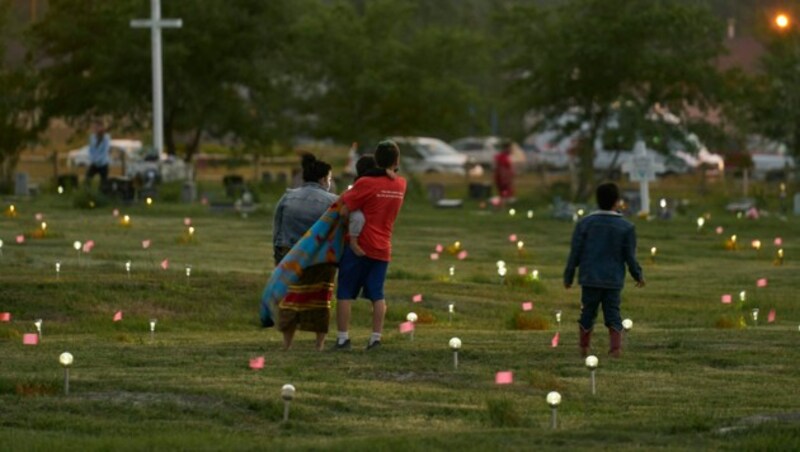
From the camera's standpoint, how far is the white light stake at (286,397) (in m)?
12.0

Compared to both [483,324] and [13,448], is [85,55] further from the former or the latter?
[13,448]

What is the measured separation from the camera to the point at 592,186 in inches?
1861

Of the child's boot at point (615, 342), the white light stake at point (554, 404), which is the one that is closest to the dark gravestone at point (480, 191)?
the child's boot at point (615, 342)

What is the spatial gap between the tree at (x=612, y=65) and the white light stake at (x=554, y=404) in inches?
1345

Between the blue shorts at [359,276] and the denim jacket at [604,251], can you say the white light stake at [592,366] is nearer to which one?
the denim jacket at [604,251]

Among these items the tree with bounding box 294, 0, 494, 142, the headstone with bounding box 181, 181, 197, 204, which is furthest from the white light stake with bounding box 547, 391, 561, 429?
the tree with bounding box 294, 0, 494, 142

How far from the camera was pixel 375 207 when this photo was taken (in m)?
16.6

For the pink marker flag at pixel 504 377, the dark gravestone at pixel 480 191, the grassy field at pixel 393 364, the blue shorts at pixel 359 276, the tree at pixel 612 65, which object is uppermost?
the tree at pixel 612 65

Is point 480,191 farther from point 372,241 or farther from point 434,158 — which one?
point 372,241

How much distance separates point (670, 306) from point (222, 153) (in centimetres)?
5452

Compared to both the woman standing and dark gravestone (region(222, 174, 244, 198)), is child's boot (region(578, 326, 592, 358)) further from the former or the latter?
dark gravestone (region(222, 174, 244, 198))

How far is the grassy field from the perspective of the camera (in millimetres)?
12375

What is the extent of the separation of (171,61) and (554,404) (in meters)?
40.7

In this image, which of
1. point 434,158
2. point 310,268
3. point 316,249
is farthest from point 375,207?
point 434,158
